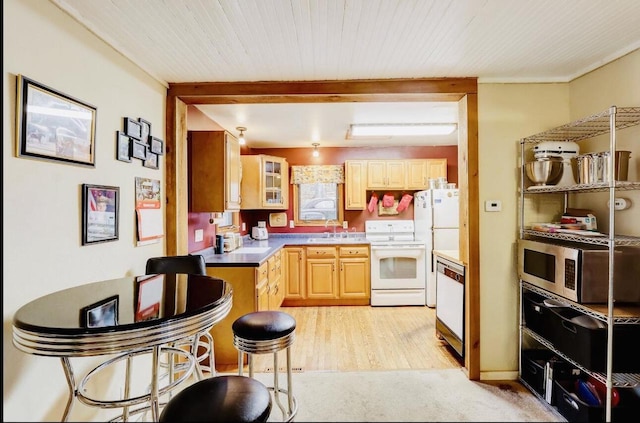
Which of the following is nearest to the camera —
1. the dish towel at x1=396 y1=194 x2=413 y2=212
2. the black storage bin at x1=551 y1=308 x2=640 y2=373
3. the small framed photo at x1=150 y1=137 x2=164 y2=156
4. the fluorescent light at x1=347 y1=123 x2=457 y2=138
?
the black storage bin at x1=551 y1=308 x2=640 y2=373

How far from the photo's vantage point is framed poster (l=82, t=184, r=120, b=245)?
156 cm

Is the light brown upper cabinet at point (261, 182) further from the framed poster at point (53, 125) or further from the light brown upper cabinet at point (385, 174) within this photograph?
the framed poster at point (53, 125)

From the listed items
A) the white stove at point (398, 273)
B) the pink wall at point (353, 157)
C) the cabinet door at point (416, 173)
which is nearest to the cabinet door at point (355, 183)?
the pink wall at point (353, 157)

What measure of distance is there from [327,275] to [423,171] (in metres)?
1.99

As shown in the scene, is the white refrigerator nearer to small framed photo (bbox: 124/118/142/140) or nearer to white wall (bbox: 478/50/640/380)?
white wall (bbox: 478/50/640/380)

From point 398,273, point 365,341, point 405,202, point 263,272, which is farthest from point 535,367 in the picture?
point 405,202

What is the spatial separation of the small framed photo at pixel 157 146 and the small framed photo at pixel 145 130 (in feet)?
0.15

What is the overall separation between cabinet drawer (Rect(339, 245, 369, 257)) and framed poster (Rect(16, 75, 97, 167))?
296cm

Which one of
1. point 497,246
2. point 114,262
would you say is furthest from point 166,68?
point 497,246

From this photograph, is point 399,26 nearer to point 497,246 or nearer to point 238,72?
point 238,72

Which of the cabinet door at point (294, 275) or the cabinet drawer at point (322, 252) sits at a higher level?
the cabinet drawer at point (322, 252)

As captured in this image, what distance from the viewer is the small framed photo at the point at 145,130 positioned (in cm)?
203

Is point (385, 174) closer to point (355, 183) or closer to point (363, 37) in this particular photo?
point (355, 183)

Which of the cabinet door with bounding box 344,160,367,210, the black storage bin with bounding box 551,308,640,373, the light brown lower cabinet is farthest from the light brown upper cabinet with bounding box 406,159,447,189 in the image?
the black storage bin with bounding box 551,308,640,373
